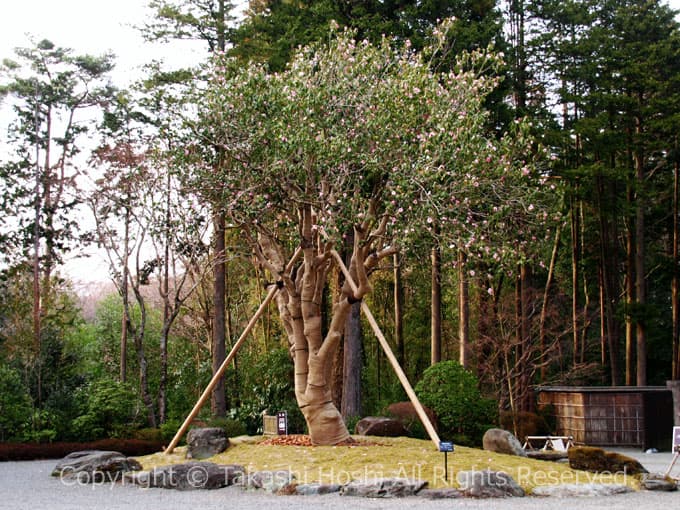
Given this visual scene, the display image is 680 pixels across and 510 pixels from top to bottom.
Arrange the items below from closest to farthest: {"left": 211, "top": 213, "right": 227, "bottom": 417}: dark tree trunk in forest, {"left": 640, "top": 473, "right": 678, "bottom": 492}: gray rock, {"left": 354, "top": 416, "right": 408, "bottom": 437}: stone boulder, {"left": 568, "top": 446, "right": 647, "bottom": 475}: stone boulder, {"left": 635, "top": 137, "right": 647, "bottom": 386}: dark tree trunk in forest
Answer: {"left": 640, "top": 473, "right": 678, "bottom": 492}: gray rock < {"left": 568, "top": 446, "right": 647, "bottom": 475}: stone boulder < {"left": 354, "top": 416, "right": 408, "bottom": 437}: stone boulder < {"left": 211, "top": 213, "right": 227, "bottom": 417}: dark tree trunk in forest < {"left": 635, "top": 137, "right": 647, "bottom": 386}: dark tree trunk in forest

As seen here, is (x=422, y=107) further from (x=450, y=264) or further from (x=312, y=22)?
(x=312, y=22)

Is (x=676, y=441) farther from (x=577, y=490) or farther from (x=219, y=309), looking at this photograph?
(x=219, y=309)

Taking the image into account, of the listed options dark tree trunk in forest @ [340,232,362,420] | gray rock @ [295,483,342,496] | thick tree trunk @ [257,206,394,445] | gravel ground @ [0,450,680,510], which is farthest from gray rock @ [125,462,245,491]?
dark tree trunk in forest @ [340,232,362,420]

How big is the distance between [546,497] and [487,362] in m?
12.7

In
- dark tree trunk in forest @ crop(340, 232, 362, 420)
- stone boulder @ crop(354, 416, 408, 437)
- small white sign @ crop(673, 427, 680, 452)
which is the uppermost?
dark tree trunk in forest @ crop(340, 232, 362, 420)

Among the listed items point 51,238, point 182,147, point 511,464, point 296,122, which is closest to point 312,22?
point 182,147

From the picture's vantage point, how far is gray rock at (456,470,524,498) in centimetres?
961

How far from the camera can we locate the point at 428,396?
16844 millimetres

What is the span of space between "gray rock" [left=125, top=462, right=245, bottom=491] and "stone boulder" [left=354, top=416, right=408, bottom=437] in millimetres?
4101

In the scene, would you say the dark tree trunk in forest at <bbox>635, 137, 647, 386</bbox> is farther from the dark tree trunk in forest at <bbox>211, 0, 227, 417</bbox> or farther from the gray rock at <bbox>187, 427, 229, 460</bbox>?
the gray rock at <bbox>187, 427, 229, 460</bbox>

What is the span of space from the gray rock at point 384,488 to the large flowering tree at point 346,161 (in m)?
3.05

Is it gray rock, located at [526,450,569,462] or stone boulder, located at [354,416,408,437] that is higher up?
stone boulder, located at [354,416,408,437]

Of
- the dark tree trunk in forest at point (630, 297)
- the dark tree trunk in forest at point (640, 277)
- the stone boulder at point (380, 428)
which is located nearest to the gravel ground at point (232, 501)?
the stone boulder at point (380, 428)

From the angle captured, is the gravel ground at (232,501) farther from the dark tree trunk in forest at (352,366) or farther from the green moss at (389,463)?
the dark tree trunk in forest at (352,366)
